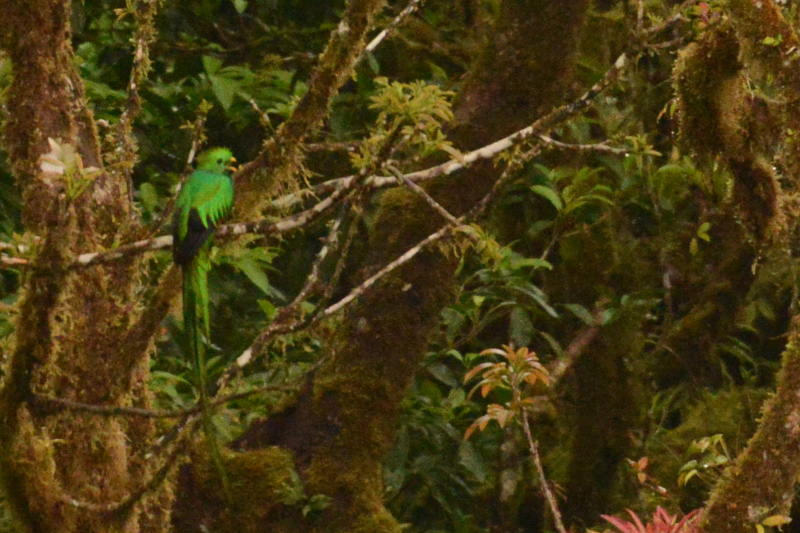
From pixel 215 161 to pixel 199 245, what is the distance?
41 cm

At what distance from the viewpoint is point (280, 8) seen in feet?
14.0

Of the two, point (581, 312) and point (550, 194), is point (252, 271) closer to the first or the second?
point (550, 194)

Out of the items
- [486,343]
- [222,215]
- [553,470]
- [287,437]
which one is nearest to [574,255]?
[486,343]

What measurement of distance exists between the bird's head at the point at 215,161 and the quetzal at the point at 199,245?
0.26ft

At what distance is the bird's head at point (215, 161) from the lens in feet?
8.39

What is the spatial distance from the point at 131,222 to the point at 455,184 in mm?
1177

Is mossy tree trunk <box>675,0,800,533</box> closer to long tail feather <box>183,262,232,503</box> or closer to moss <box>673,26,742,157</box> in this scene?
moss <box>673,26,742,157</box>

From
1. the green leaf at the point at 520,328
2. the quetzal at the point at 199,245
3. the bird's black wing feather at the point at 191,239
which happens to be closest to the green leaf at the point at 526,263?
the green leaf at the point at 520,328

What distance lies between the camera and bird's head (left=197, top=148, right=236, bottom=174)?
101 inches

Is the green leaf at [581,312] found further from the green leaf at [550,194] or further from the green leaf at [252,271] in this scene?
the green leaf at [252,271]

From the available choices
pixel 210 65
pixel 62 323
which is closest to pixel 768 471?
pixel 62 323

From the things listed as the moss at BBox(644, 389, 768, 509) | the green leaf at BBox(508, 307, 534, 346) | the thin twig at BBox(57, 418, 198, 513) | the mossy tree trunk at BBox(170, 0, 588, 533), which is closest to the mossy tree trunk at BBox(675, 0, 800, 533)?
the mossy tree trunk at BBox(170, 0, 588, 533)

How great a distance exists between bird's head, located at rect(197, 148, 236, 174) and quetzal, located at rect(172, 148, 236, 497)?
0.26 ft

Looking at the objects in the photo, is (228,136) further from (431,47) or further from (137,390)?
(137,390)
